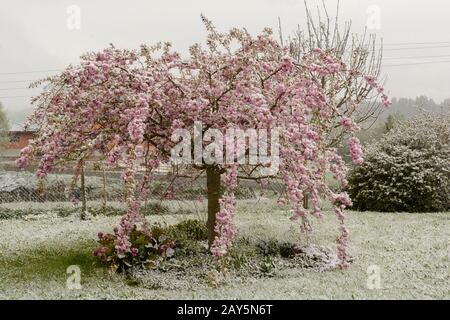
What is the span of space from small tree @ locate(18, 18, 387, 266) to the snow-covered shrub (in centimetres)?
1091

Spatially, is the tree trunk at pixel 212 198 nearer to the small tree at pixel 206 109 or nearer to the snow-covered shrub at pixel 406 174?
the small tree at pixel 206 109

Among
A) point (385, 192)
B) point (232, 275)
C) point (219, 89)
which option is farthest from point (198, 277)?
point (385, 192)

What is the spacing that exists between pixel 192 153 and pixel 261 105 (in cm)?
219

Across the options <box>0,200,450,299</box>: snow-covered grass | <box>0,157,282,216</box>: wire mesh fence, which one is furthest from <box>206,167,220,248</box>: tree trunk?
<box>0,157,282,216</box>: wire mesh fence

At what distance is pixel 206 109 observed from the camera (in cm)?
998

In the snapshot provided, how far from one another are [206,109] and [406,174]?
41.2ft

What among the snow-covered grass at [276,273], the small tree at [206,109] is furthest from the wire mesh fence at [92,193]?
the small tree at [206,109]

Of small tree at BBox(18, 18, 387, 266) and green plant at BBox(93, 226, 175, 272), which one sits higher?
small tree at BBox(18, 18, 387, 266)

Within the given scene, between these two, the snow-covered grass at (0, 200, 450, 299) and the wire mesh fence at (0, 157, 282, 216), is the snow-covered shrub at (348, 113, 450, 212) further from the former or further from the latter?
the wire mesh fence at (0, 157, 282, 216)

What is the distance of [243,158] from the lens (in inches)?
383

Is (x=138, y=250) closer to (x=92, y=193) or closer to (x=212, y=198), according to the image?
(x=212, y=198)

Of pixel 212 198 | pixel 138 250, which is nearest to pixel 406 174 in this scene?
pixel 212 198

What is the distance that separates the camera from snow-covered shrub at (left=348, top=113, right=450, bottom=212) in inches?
793
